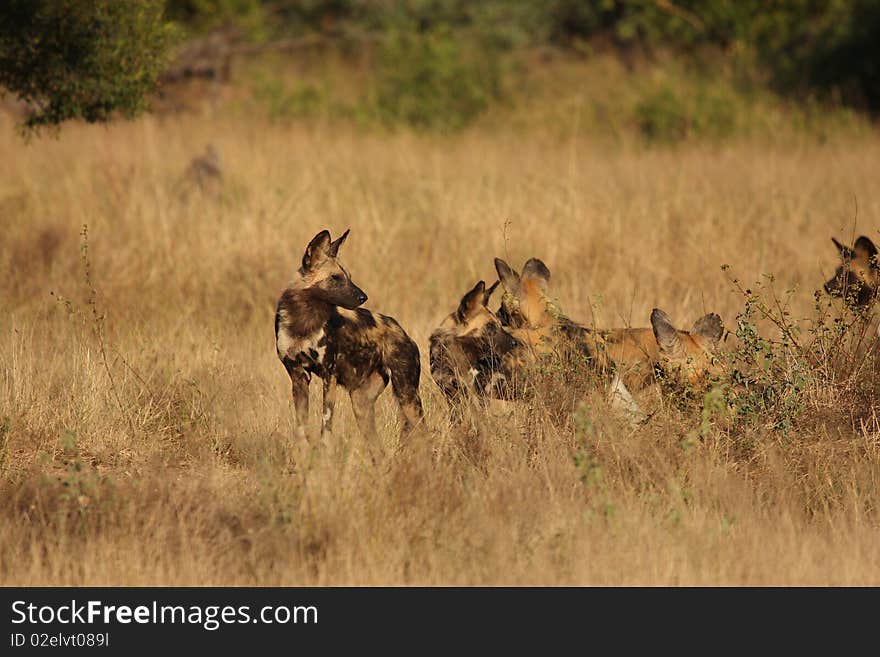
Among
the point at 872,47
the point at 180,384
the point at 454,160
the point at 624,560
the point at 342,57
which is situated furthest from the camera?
the point at 342,57

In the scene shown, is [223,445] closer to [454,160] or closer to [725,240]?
[725,240]

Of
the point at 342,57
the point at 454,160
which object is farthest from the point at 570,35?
the point at 454,160

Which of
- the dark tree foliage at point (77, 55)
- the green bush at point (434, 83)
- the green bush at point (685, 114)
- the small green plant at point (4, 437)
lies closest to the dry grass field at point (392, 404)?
the small green plant at point (4, 437)

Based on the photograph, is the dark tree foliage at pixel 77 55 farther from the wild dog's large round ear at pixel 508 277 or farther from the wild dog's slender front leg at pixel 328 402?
the wild dog's slender front leg at pixel 328 402

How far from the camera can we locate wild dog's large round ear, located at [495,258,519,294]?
280 inches

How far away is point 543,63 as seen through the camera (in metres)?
20.2

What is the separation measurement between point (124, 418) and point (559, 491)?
2.35 m

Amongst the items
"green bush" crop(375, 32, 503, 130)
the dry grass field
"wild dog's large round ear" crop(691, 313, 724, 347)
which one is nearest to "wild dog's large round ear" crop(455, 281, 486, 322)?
the dry grass field

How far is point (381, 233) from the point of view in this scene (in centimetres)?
1048

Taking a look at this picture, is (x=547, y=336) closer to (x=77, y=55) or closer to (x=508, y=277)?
(x=508, y=277)

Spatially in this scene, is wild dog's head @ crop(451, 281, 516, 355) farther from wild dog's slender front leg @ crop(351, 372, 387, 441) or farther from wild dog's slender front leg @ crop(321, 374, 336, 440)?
wild dog's slender front leg @ crop(321, 374, 336, 440)

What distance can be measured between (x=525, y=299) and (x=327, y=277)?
4.59 feet

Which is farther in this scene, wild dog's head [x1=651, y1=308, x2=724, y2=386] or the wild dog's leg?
wild dog's head [x1=651, y1=308, x2=724, y2=386]

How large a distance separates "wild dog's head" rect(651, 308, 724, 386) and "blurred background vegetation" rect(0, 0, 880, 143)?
7.71 meters
